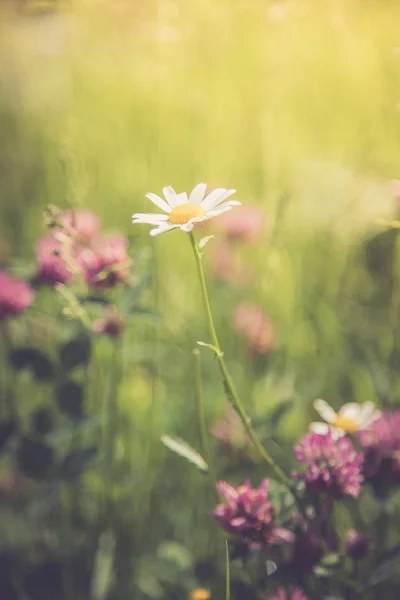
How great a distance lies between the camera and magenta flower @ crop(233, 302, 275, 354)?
3.95 feet

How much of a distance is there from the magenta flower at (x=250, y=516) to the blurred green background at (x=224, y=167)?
7.7 inches

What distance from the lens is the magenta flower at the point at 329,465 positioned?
1.97ft

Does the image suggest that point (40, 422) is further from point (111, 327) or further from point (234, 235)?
point (234, 235)

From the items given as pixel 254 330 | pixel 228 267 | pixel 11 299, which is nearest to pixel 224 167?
pixel 228 267

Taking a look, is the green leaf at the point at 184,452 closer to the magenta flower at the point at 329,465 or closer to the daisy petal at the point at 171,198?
the magenta flower at the point at 329,465

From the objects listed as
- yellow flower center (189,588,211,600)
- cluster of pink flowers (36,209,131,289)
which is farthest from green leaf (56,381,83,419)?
yellow flower center (189,588,211,600)

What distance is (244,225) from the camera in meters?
1.38

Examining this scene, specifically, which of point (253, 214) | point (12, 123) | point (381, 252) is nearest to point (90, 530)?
point (253, 214)

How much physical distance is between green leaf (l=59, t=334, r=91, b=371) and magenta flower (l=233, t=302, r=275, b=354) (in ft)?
1.24

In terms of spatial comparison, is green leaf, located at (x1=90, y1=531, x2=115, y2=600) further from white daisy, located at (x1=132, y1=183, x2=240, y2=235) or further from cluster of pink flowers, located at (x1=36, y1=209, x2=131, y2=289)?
white daisy, located at (x1=132, y1=183, x2=240, y2=235)

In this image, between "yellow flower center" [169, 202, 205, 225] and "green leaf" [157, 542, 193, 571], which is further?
"green leaf" [157, 542, 193, 571]

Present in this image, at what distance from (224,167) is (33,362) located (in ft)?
3.86

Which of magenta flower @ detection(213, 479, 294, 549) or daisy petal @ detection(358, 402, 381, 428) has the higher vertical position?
daisy petal @ detection(358, 402, 381, 428)

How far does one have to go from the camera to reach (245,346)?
1.28 metres
